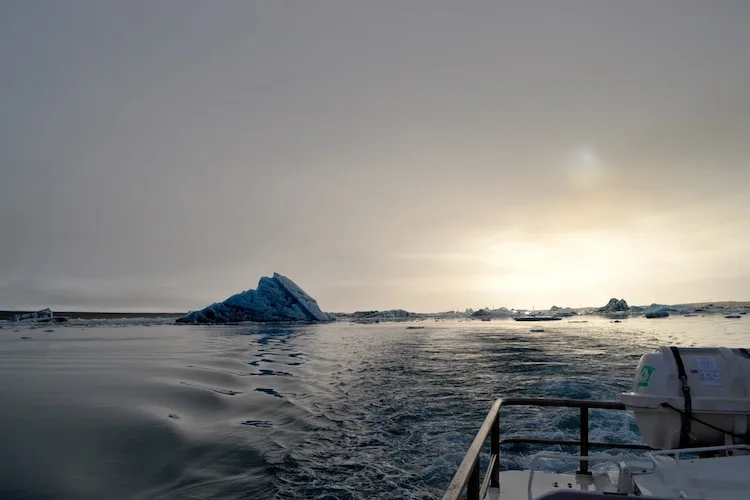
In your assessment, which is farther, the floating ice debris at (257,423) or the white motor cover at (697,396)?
the floating ice debris at (257,423)

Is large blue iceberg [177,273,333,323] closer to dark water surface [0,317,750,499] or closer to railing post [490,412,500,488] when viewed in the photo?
dark water surface [0,317,750,499]

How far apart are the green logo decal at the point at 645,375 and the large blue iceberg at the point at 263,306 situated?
264 ft

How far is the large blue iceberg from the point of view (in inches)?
3223

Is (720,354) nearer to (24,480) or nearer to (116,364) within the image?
(24,480)

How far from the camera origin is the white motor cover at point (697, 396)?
13.9ft

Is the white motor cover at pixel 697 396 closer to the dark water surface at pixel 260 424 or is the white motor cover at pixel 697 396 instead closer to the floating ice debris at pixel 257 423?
the dark water surface at pixel 260 424

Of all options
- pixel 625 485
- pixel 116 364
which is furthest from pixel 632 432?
pixel 116 364

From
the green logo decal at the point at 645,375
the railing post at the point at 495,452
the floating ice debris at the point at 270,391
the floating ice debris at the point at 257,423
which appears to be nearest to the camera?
the green logo decal at the point at 645,375

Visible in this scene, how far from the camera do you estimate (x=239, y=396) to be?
15.7 meters

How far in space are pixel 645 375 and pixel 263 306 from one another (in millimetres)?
81570

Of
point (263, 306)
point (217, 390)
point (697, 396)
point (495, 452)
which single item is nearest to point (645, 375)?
point (697, 396)

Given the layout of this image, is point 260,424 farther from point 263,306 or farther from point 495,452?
point 263,306

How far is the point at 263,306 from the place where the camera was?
8231cm

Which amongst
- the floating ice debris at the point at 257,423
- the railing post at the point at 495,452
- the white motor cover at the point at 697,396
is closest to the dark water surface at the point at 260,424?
the floating ice debris at the point at 257,423
